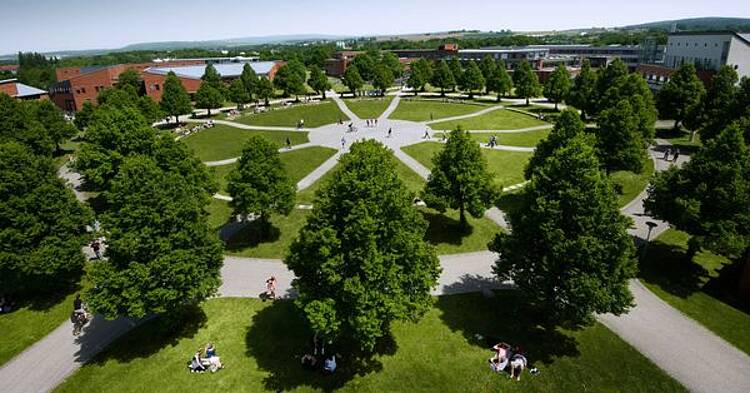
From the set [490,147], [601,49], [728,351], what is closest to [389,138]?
[490,147]

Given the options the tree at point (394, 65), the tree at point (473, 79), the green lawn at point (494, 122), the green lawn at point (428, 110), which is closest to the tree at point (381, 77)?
the green lawn at point (428, 110)

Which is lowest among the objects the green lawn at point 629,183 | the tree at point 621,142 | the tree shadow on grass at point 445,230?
the tree shadow on grass at point 445,230

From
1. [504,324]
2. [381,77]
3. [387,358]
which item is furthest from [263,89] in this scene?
[387,358]

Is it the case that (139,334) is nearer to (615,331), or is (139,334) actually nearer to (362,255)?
(362,255)

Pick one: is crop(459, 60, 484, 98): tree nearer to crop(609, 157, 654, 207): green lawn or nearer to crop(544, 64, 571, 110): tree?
crop(544, 64, 571, 110): tree

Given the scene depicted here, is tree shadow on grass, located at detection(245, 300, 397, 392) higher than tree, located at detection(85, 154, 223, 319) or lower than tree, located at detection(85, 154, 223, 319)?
lower

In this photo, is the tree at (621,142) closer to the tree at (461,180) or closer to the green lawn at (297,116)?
the tree at (461,180)

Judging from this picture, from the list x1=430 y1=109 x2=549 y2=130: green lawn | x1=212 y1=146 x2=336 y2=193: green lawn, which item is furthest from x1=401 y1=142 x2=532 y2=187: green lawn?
x1=430 y1=109 x2=549 y2=130: green lawn
